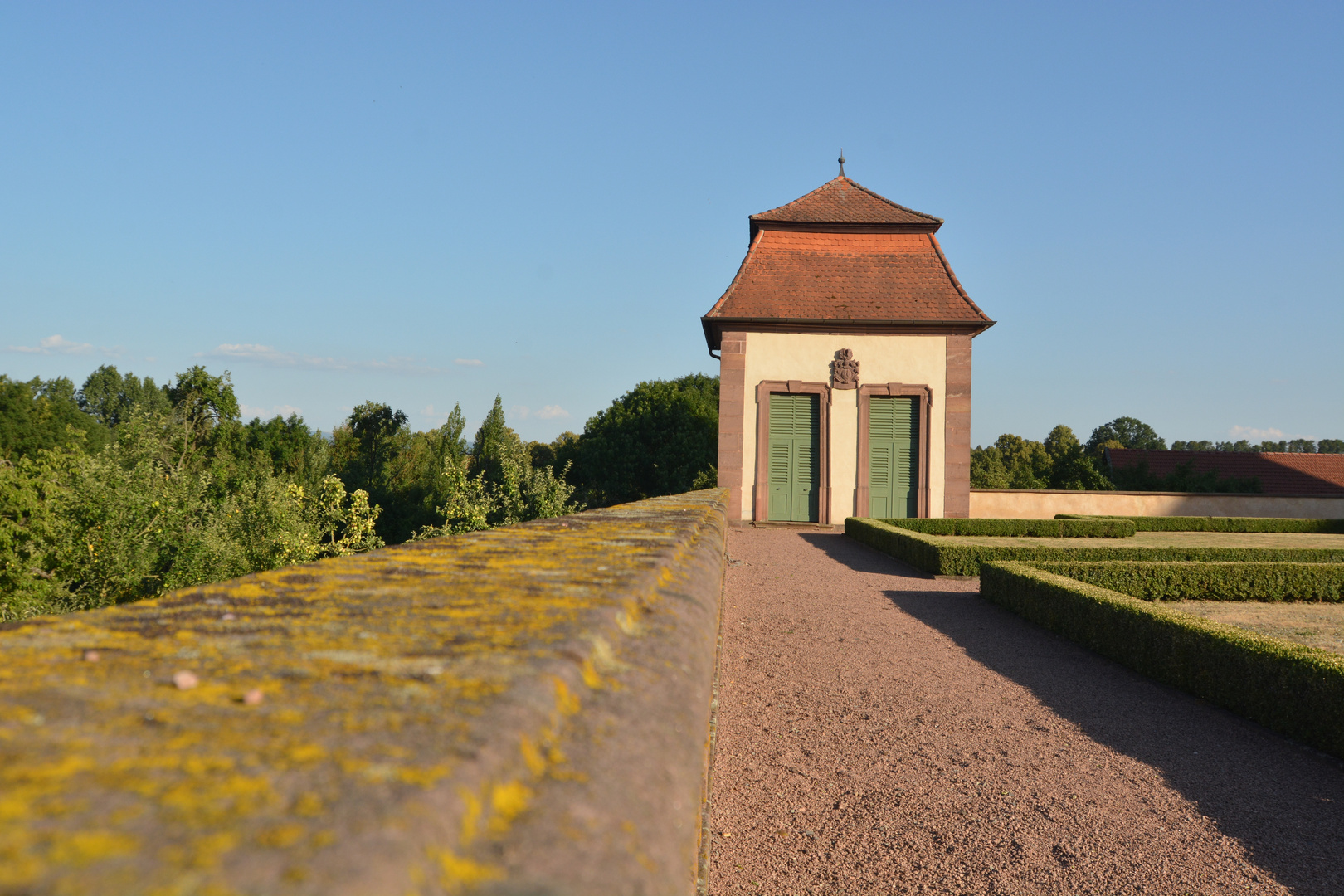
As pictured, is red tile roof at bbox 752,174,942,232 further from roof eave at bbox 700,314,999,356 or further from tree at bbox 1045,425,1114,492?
tree at bbox 1045,425,1114,492

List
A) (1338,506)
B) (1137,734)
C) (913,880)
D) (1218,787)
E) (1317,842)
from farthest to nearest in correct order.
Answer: (1338,506) → (1137,734) → (1218,787) → (1317,842) → (913,880)

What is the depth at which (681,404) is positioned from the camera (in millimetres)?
41906

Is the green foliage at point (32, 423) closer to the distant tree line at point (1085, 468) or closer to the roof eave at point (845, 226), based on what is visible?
the roof eave at point (845, 226)

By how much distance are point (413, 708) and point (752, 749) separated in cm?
440

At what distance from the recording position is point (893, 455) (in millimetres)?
20234

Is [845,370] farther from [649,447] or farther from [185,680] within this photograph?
[649,447]

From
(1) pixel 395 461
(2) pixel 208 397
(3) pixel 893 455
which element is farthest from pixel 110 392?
(3) pixel 893 455

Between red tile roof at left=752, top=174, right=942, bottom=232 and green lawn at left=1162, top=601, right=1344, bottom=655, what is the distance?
13401 mm

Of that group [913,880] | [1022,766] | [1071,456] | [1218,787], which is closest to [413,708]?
[913,880]

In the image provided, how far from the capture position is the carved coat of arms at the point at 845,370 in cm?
2020

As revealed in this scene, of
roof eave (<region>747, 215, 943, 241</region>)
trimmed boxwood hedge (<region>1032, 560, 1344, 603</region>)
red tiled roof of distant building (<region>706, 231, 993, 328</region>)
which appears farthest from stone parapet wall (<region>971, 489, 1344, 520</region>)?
trimmed boxwood hedge (<region>1032, 560, 1344, 603</region>)

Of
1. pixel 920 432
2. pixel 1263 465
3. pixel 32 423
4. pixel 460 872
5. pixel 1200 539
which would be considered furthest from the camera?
pixel 32 423

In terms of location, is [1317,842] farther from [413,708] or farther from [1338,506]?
[1338,506]

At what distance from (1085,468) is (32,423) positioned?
175 ft
